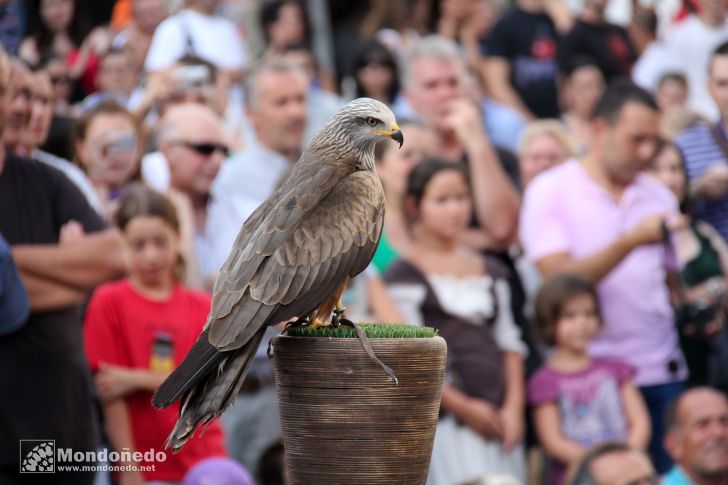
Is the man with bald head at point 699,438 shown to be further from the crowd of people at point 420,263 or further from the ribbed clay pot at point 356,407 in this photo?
the ribbed clay pot at point 356,407

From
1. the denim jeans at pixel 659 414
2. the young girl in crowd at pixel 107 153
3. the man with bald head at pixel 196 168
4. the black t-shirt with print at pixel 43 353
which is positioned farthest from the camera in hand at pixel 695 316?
the black t-shirt with print at pixel 43 353

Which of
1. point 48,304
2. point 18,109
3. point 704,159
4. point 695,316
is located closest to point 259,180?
point 18,109

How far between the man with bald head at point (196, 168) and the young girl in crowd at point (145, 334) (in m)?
0.86

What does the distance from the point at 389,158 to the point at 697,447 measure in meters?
2.57

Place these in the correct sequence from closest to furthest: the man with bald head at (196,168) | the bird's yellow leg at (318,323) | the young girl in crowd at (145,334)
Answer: the bird's yellow leg at (318,323) → the young girl in crowd at (145,334) → the man with bald head at (196,168)

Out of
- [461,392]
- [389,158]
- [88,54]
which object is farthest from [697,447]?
[88,54]

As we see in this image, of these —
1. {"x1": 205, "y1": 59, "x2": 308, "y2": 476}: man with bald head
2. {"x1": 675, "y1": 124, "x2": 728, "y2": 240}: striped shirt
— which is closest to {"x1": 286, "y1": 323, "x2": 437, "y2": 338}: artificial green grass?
{"x1": 205, "y1": 59, "x2": 308, "y2": 476}: man with bald head

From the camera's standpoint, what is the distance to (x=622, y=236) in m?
8.15

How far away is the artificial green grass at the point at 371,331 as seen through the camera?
13.5ft

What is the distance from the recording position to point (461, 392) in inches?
303

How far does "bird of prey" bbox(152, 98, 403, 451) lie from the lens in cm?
393

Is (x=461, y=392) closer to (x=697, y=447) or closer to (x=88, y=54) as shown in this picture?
(x=697, y=447)

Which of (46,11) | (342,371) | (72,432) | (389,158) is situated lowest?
(342,371)

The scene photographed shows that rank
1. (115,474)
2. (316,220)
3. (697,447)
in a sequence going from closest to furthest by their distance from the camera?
(316,220) → (115,474) → (697,447)
